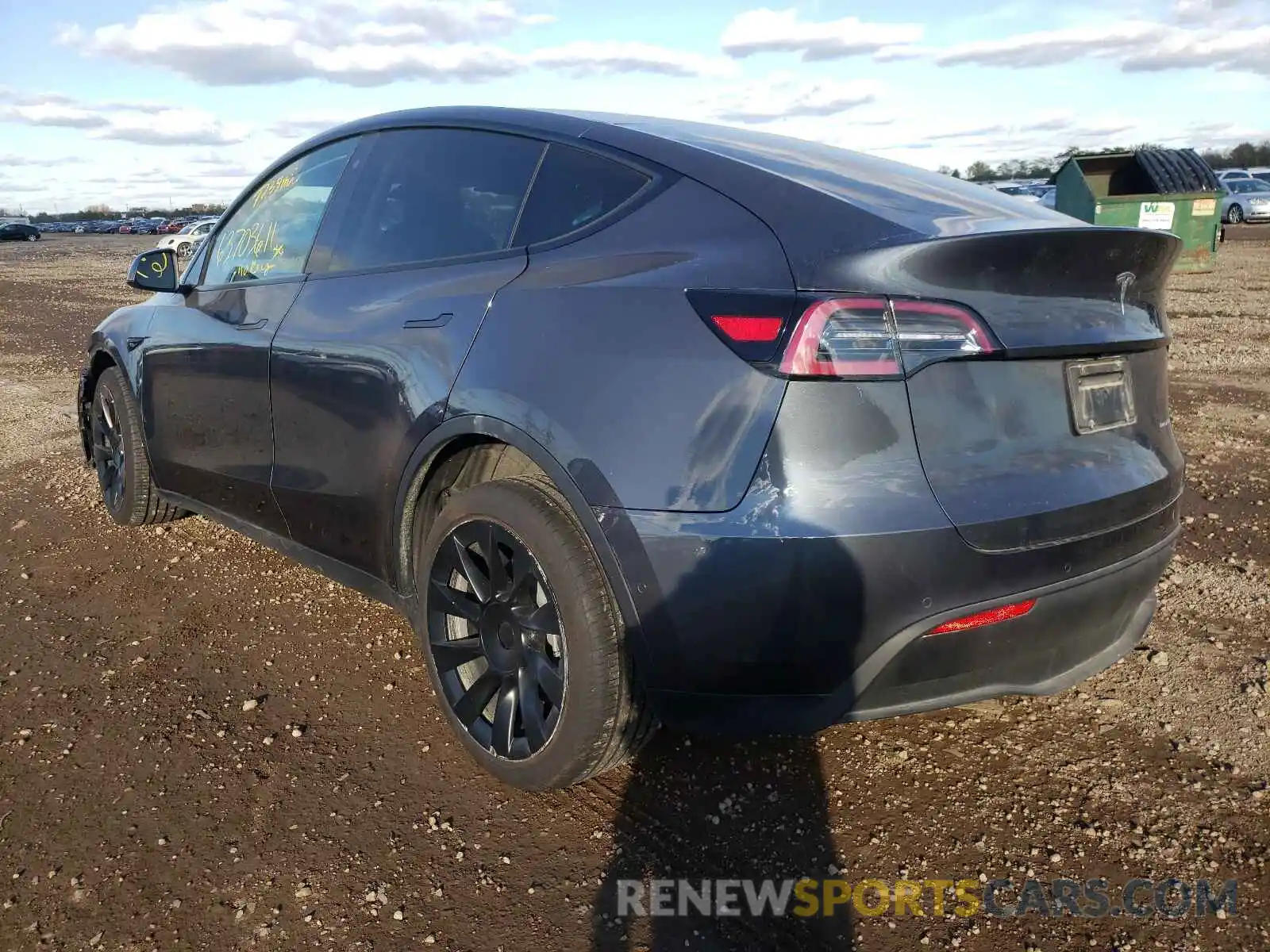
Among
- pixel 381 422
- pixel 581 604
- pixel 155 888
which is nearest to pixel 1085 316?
pixel 581 604

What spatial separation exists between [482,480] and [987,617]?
136cm

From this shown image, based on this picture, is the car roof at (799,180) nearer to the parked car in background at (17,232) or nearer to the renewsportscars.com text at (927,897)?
the renewsportscars.com text at (927,897)

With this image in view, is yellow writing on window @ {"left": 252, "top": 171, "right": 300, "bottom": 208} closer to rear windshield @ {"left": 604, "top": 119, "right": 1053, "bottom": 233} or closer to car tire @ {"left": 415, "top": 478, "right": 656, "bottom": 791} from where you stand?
rear windshield @ {"left": 604, "top": 119, "right": 1053, "bottom": 233}

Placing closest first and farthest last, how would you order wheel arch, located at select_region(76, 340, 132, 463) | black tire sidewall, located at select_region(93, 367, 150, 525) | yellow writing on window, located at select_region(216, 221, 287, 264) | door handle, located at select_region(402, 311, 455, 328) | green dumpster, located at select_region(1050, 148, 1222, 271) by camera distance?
door handle, located at select_region(402, 311, 455, 328), yellow writing on window, located at select_region(216, 221, 287, 264), black tire sidewall, located at select_region(93, 367, 150, 525), wheel arch, located at select_region(76, 340, 132, 463), green dumpster, located at select_region(1050, 148, 1222, 271)

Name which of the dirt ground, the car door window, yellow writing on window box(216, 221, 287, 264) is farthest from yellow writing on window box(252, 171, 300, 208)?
the dirt ground

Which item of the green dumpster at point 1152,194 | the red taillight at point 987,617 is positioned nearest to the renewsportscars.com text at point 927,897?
the red taillight at point 987,617

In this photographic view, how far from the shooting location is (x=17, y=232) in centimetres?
5922

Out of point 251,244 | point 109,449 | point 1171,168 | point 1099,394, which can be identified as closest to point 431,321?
point 251,244

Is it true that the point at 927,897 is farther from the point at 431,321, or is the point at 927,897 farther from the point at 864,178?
the point at 431,321

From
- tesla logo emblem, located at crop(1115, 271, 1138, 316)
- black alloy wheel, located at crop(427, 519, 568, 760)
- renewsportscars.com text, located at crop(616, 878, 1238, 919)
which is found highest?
tesla logo emblem, located at crop(1115, 271, 1138, 316)

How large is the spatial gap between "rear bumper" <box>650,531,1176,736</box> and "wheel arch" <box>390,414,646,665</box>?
0.78 ft

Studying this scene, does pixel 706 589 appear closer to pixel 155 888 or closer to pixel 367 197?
pixel 155 888

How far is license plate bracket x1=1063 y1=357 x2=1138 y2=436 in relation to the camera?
7.24ft

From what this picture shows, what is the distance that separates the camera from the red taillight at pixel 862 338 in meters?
1.95
